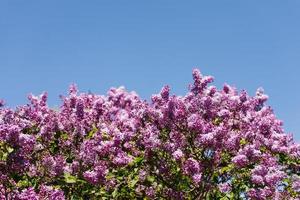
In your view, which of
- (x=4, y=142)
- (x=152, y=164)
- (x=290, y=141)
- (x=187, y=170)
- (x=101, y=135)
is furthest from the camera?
(x=290, y=141)

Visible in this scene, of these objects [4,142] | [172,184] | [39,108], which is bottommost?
[4,142]

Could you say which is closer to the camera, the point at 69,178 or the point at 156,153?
the point at 69,178

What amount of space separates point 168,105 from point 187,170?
1500 mm

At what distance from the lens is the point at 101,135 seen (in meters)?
12.0

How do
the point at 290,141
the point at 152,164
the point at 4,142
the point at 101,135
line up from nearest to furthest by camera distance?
the point at 4,142 < the point at 152,164 < the point at 101,135 < the point at 290,141

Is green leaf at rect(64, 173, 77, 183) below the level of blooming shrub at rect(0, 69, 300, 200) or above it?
below

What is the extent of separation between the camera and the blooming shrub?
1030cm

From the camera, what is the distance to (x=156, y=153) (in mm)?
10938

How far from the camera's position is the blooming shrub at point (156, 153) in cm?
1030

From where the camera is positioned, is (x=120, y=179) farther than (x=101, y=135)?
No

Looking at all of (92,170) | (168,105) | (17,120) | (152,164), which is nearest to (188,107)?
(168,105)

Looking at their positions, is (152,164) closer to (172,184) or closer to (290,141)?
(172,184)

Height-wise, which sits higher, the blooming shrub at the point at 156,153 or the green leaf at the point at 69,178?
the blooming shrub at the point at 156,153

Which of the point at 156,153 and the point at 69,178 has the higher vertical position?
the point at 156,153
